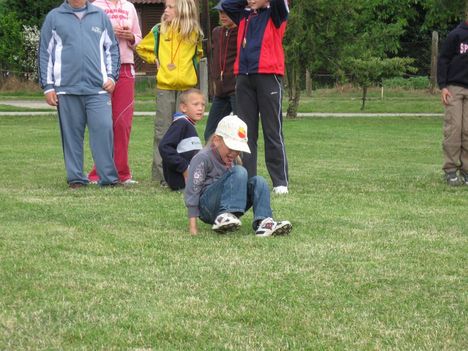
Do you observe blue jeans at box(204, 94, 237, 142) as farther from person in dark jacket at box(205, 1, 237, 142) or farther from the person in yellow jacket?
the person in yellow jacket

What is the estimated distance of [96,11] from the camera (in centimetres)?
1013

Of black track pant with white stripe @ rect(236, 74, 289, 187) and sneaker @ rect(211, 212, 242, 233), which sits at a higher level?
black track pant with white stripe @ rect(236, 74, 289, 187)

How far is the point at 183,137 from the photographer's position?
29.7 feet

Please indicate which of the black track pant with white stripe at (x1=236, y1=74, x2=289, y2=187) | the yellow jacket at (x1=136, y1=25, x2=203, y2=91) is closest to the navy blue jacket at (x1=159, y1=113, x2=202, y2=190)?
the black track pant with white stripe at (x1=236, y1=74, x2=289, y2=187)

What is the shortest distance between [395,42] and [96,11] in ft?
108

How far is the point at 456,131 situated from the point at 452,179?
55cm

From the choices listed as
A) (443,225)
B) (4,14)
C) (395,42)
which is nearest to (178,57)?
(443,225)

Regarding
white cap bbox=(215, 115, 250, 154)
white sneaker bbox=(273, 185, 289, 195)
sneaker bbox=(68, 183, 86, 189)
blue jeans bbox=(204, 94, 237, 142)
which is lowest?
sneaker bbox=(68, 183, 86, 189)

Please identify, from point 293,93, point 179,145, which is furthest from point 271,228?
point 293,93

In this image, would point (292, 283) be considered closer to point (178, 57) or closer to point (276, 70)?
point (276, 70)

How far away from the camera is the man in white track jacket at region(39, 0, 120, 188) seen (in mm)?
10047

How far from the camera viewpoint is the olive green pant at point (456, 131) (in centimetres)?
1112

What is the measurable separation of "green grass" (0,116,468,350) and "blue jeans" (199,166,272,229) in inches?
7.2

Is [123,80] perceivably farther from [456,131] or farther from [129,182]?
[456,131]
